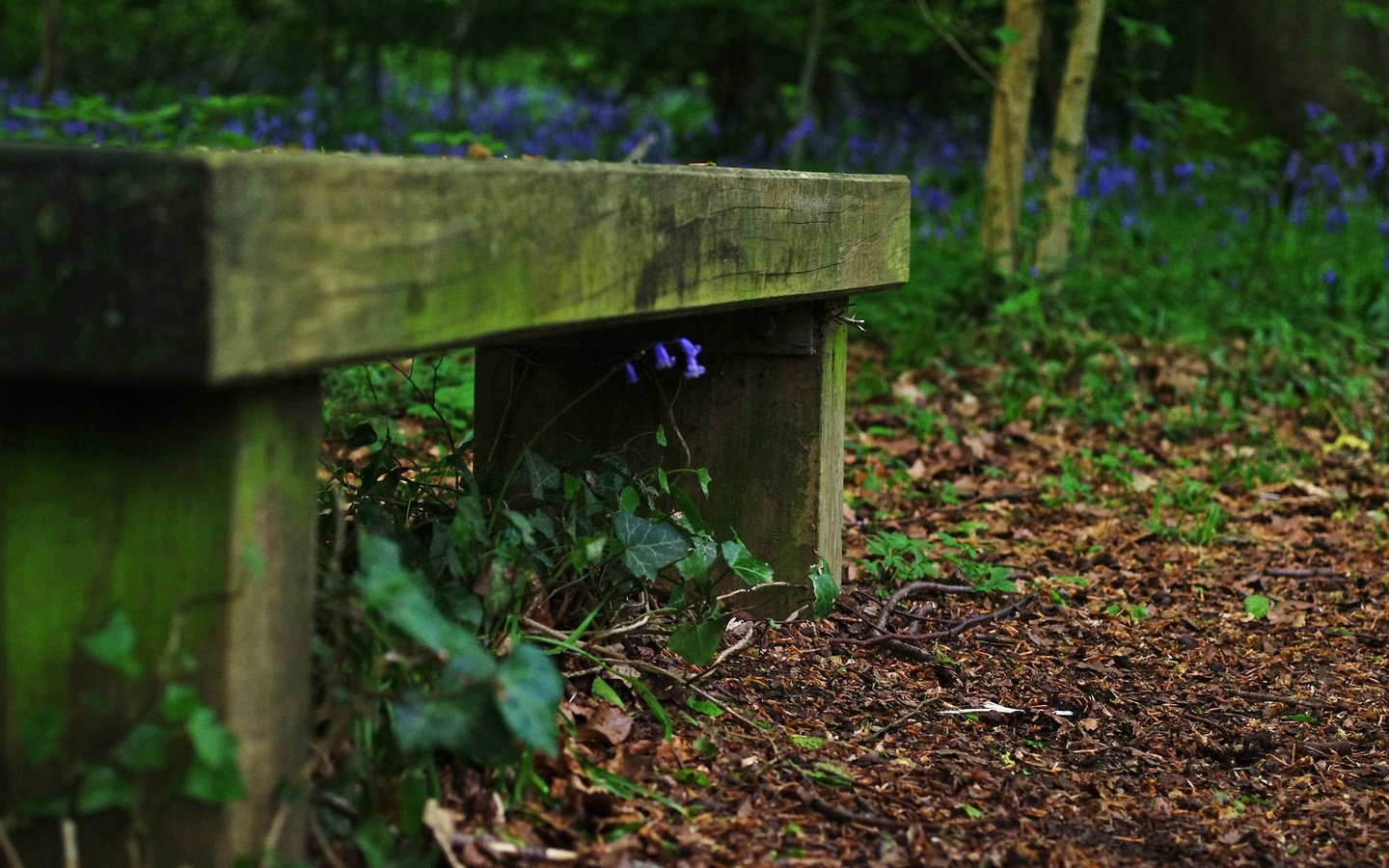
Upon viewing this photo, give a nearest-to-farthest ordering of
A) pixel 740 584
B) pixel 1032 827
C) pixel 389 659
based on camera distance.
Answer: pixel 389 659 → pixel 1032 827 → pixel 740 584

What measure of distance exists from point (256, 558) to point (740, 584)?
1447 millimetres

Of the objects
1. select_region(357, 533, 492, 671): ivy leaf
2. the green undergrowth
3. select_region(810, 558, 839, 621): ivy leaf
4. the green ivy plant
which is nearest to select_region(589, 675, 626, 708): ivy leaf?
the green undergrowth

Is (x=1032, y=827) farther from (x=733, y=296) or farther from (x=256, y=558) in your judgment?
(x=256, y=558)

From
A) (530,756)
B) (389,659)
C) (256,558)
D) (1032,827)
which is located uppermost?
(256,558)

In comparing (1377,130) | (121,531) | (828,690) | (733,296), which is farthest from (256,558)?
(1377,130)

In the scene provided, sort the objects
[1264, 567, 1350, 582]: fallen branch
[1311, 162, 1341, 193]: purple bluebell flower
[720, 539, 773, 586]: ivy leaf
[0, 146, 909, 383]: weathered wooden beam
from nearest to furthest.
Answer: [0, 146, 909, 383]: weathered wooden beam → [720, 539, 773, 586]: ivy leaf → [1264, 567, 1350, 582]: fallen branch → [1311, 162, 1341, 193]: purple bluebell flower

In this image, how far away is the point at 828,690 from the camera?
2375 millimetres

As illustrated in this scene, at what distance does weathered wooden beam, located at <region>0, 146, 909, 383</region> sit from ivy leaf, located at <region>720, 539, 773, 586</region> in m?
0.62

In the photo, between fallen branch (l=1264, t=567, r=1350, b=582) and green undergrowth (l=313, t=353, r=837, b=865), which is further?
fallen branch (l=1264, t=567, r=1350, b=582)

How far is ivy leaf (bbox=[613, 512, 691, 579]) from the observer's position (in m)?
2.10

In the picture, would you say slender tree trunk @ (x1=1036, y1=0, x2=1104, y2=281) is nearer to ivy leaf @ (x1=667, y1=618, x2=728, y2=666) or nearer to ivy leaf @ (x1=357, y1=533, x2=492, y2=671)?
ivy leaf @ (x1=667, y1=618, x2=728, y2=666)

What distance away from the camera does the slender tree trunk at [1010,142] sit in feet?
17.7

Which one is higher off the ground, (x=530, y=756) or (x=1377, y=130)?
(x=1377, y=130)

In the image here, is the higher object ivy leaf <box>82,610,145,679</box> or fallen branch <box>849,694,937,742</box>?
ivy leaf <box>82,610,145,679</box>
